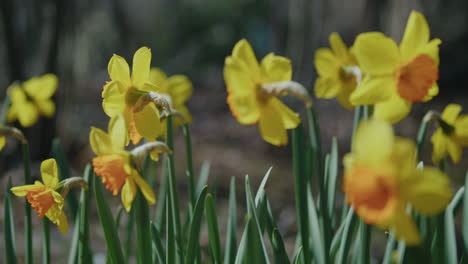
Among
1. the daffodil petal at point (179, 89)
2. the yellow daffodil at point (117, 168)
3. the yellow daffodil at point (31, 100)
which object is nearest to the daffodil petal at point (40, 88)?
the yellow daffodil at point (31, 100)

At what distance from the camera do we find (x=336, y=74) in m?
1.22

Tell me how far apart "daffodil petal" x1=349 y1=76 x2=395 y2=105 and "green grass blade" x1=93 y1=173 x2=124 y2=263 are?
17.6 inches

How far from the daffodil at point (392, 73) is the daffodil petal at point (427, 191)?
0.22 meters

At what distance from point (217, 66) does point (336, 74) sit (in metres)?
9.12

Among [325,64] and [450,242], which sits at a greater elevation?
[325,64]

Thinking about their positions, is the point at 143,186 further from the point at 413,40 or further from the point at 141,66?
the point at 413,40

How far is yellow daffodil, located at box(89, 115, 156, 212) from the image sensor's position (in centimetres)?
76

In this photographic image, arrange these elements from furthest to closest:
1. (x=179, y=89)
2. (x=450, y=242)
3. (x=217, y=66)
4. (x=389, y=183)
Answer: (x=217, y=66)
(x=179, y=89)
(x=450, y=242)
(x=389, y=183)

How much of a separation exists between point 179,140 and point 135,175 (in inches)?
174

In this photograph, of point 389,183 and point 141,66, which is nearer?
point 389,183

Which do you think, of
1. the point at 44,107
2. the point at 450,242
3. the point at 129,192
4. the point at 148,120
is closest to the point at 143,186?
the point at 129,192

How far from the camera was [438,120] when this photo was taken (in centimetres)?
102

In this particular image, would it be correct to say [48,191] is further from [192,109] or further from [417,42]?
[192,109]

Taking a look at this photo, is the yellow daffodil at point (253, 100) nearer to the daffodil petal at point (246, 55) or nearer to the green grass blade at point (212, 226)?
the daffodil petal at point (246, 55)
